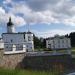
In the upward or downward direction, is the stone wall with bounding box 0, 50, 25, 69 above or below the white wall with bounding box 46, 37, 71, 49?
below

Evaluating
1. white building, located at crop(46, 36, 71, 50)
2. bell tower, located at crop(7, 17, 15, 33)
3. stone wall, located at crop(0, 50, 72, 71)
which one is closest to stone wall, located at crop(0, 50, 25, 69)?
stone wall, located at crop(0, 50, 72, 71)

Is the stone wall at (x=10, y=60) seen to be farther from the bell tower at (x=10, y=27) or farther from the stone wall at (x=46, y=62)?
the bell tower at (x=10, y=27)

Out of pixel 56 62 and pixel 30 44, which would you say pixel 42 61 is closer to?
pixel 56 62

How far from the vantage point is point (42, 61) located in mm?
36844

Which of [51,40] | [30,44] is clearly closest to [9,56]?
[30,44]

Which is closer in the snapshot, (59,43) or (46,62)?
(46,62)

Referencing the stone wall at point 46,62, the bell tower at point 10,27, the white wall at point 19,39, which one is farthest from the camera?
the white wall at point 19,39

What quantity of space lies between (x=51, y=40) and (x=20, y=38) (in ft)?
127

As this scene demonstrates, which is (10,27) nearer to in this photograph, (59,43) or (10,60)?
(59,43)

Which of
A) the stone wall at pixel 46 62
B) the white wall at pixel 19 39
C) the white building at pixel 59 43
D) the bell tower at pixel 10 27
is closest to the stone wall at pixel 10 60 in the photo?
the stone wall at pixel 46 62

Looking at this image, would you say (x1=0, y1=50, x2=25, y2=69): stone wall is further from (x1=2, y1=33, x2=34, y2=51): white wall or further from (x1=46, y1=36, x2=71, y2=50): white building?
(x1=46, y1=36, x2=71, y2=50): white building

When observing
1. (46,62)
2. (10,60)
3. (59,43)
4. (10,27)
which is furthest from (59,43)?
(10,60)

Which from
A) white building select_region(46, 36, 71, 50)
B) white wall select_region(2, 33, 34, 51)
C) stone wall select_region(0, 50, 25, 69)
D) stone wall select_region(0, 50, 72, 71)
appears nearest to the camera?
stone wall select_region(0, 50, 25, 69)

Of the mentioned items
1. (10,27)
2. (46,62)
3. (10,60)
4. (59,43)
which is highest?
(10,27)
